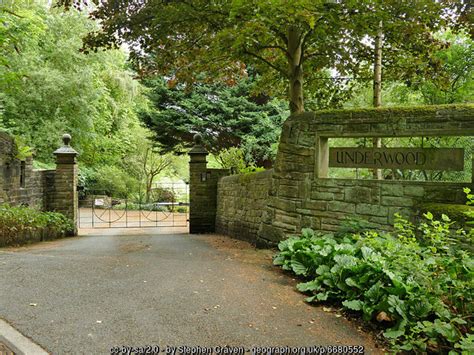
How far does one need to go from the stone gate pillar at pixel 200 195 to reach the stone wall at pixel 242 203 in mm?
424

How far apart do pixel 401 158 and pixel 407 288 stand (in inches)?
79.2

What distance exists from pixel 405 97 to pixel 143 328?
8.39 m

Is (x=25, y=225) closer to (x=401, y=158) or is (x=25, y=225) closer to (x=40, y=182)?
(x=40, y=182)

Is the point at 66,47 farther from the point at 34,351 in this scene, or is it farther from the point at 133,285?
the point at 34,351

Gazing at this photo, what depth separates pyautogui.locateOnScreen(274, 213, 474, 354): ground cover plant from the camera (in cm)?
254

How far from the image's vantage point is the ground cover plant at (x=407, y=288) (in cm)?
254

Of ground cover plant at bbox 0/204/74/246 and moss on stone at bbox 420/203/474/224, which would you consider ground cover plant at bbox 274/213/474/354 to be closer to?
moss on stone at bbox 420/203/474/224

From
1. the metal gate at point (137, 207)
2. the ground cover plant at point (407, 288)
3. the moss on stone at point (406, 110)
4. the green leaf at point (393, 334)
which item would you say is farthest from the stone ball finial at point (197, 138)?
the green leaf at point (393, 334)

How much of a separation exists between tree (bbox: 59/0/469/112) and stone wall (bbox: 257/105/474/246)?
4.58 feet

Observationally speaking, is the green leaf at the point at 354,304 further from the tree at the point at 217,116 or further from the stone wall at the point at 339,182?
the tree at the point at 217,116

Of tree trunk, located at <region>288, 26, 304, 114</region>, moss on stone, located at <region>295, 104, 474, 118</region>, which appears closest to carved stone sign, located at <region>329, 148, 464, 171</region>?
moss on stone, located at <region>295, 104, 474, 118</region>

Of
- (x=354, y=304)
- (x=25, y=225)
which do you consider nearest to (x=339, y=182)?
(x=354, y=304)

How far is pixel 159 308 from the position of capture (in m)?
3.22

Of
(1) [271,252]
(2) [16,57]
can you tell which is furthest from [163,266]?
(2) [16,57]
